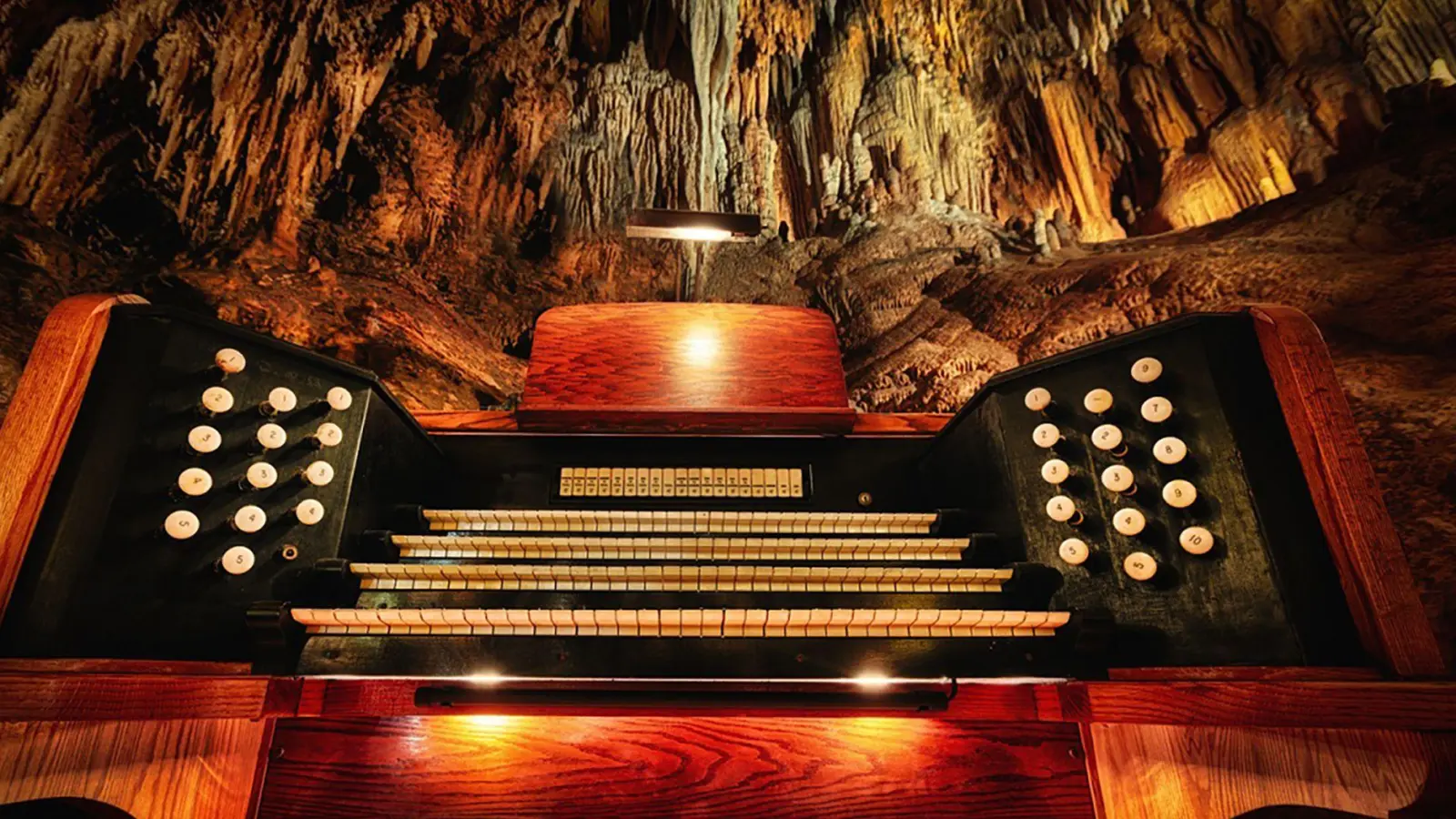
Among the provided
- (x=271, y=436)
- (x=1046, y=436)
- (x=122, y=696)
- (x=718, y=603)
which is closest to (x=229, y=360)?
(x=271, y=436)

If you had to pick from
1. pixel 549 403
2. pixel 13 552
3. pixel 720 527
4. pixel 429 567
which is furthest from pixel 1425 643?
pixel 13 552

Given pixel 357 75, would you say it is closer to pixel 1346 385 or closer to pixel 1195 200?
pixel 1346 385

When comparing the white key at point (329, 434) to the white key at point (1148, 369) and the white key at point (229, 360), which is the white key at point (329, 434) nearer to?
the white key at point (229, 360)

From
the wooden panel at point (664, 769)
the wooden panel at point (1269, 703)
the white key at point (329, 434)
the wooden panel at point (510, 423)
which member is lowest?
the wooden panel at point (664, 769)

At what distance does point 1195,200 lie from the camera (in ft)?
25.5

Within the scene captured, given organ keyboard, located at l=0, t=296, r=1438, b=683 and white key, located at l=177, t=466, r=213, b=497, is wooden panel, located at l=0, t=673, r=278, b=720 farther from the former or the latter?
white key, located at l=177, t=466, r=213, b=497

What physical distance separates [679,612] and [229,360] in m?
1.30

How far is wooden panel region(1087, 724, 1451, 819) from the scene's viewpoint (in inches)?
45.1

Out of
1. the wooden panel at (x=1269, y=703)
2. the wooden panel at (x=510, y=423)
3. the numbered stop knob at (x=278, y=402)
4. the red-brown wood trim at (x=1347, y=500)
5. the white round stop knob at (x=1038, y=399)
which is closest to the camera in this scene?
the wooden panel at (x=1269, y=703)

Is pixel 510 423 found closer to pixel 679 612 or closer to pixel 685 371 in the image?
pixel 685 371

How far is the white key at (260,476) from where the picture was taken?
158 cm

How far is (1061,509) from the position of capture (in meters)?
1.68

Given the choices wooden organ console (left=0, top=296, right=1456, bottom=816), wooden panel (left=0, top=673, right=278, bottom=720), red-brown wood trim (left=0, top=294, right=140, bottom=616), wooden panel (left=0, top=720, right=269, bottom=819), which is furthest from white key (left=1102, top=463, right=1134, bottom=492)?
red-brown wood trim (left=0, top=294, right=140, bottom=616)

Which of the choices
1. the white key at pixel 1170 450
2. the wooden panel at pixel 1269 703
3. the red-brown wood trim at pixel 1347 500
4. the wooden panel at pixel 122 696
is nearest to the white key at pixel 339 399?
the wooden panel at pixel 122 696
